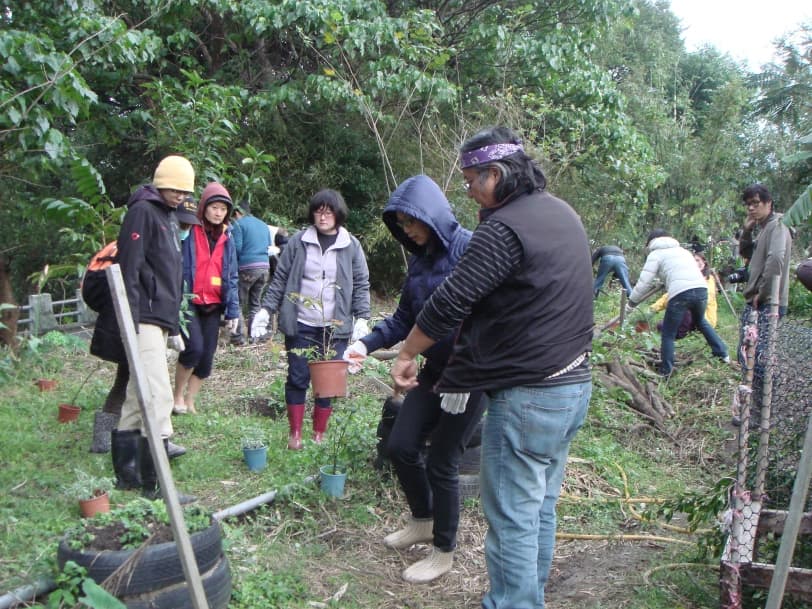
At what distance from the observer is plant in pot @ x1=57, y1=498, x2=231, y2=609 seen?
2.82 meters

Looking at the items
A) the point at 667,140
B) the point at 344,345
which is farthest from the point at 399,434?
the point at 667,140

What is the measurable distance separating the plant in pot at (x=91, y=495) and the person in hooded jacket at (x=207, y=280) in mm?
2150

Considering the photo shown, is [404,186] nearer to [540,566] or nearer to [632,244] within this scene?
[540,566]

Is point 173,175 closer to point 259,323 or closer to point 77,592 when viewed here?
point 259,323

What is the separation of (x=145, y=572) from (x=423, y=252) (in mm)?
1892

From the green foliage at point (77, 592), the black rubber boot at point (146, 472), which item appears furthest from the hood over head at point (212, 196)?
the green foliage at point (77, 592)

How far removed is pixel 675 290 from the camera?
8.19 m

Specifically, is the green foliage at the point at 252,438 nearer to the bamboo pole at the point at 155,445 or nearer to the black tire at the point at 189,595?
the black tire at the point at 189,595

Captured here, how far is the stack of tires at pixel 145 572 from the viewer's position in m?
2.80

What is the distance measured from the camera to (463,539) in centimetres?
427

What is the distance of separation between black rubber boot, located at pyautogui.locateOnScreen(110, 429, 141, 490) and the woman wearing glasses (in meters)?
1.25

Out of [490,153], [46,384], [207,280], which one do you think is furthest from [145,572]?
[46,384]

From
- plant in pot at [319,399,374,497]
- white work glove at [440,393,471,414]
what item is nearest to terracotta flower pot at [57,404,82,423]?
plant in pot at [319,399,374,497]

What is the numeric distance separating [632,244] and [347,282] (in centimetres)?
1310
